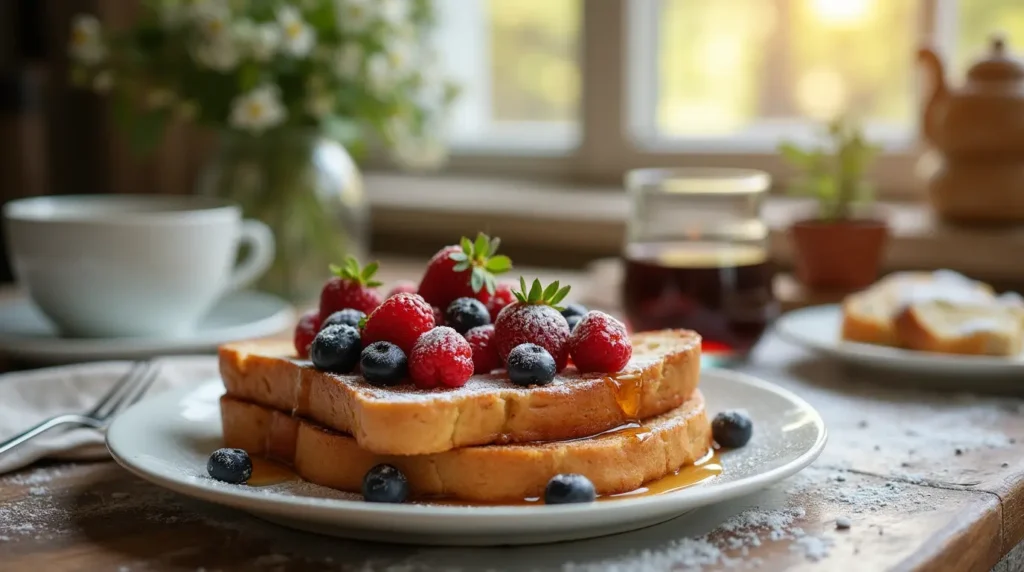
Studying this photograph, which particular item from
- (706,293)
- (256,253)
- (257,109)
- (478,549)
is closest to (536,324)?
(478,549)

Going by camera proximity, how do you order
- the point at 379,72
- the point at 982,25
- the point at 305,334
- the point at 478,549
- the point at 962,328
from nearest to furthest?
the point at 478,549
the point at 305,334
the point at 962,328
the point at 379,72
the point at 982,25

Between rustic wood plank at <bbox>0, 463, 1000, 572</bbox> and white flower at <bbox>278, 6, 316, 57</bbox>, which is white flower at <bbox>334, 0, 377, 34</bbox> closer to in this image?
white flower at <bbox>278, 6, 316, 57</bbox>

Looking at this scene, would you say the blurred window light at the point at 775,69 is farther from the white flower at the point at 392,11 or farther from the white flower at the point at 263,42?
the white flower at the point at 263,42

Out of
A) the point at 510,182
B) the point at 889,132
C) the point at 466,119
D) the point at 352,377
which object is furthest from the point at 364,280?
the point at 466,119

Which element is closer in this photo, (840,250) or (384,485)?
(384,485)

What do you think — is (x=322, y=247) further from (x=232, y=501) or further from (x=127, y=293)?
(x=232, y=501)

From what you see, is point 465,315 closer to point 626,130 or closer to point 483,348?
point 483,348
